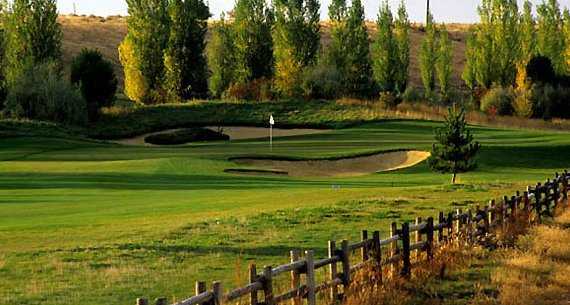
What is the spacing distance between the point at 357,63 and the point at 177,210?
6562 centimetres

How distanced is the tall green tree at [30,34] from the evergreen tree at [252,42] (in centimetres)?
1877

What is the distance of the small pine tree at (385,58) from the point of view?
3757 inches

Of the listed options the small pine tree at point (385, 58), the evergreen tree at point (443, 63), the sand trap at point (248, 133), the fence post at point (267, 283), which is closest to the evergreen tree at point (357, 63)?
the small pine tree at point (385, 58)

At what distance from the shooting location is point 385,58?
95.5 m

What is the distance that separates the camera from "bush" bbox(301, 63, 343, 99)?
87.4 metres

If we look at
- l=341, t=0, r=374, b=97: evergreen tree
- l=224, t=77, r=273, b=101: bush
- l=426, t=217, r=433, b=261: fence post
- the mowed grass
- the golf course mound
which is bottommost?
the golf course mound

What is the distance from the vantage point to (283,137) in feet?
228

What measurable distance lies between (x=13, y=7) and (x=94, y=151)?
95.6 ft

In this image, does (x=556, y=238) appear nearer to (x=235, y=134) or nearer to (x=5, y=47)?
(x=235, y=134)

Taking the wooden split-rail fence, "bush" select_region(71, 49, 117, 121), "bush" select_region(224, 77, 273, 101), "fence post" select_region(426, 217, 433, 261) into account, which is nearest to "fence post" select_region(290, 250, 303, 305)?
the wooden split-rail fence

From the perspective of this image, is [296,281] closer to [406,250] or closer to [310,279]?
[310,279]

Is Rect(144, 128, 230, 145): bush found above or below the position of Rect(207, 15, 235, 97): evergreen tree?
below

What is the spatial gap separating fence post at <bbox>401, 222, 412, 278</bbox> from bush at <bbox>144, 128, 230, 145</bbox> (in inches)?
2077

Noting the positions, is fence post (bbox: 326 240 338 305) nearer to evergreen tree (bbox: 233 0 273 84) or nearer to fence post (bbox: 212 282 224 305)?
fence post (bbox: 212 282 224 305)
